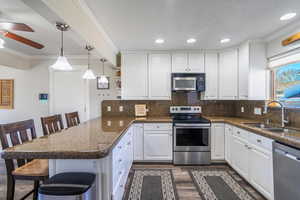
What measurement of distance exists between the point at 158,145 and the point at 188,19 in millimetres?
2243

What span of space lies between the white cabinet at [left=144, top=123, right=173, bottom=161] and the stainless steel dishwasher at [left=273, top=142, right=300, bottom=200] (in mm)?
1730

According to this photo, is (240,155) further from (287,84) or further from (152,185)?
(152,185)

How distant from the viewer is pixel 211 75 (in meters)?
3.65

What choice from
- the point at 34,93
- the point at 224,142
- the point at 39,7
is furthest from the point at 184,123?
the point at 34,93

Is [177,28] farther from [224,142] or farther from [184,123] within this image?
[224,142]

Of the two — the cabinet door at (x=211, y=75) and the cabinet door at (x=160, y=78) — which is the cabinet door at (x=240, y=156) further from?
the cabinet door at (x=160, y=78)

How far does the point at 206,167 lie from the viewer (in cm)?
321

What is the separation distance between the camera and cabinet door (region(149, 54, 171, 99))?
12.0 ft

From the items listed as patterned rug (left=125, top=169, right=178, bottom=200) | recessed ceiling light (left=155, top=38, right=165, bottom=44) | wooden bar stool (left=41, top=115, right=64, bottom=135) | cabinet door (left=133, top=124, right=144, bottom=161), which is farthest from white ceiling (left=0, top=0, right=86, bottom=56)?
patterned rug (left=125, top=169, right=178, bottom=200)

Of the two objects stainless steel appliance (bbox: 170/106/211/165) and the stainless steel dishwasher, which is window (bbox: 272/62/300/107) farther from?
stainless steel appliance (bbox: 170/106/211/165)

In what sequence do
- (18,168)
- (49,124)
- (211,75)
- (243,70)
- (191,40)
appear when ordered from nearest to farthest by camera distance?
(18,168) < (49,124) < (191,40) < (243,70) < (211,75)

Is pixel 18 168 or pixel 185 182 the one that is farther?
pixel 185 182

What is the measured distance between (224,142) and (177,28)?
226 centimetres

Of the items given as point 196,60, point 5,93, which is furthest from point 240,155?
point 5,93
